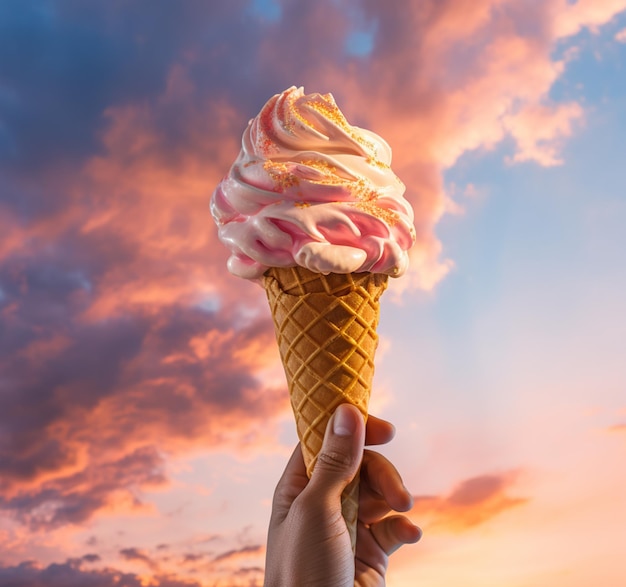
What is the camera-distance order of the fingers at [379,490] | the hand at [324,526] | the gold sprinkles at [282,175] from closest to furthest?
the hand at [324,526]
the gold sprinkles at [282,175]
the fingers at [379,490]

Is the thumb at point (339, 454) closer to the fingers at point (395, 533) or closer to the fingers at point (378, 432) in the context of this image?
the fingers at point (378, 432)

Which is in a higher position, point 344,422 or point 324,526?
point 344,422

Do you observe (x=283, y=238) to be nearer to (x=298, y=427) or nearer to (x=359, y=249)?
(x=359, y=249)

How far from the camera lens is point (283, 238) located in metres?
3.44

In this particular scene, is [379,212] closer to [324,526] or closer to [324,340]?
[324,340]

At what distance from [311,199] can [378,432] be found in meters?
1.60

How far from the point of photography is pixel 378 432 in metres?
4.18

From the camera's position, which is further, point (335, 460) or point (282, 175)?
point (282, 175)

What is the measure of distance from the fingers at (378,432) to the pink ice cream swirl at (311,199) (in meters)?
1.06

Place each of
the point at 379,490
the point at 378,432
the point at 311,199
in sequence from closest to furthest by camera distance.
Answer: the point at 311,199
the point at 379,490
the point at 378,432

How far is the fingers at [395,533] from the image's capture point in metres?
4.18

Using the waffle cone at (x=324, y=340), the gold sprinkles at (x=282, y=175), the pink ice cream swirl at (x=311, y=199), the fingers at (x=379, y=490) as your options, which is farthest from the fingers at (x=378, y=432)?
the gold sprinkles at (x=282, y=175)

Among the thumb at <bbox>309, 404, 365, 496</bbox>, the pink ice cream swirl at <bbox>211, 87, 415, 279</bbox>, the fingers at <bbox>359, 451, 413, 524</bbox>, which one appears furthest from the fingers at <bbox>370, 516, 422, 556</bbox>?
the pink ice cream swirl at <bbox>211, 87, 415, 279</bbox>

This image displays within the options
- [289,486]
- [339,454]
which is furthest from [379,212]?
[289,486]
